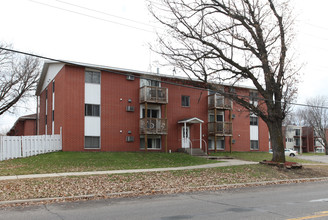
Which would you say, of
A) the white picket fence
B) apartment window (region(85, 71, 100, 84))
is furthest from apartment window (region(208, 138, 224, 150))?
the white picket fence

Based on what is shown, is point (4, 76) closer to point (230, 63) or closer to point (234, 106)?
point (234, 106)

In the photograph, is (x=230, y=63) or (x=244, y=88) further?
(x=244, y=88)

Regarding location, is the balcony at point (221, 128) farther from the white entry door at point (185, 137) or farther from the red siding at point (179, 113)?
the white entry door at point (185, 137)

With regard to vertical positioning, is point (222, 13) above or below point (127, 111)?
above

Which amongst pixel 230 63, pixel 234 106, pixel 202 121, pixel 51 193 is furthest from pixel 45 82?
pixel 51 193

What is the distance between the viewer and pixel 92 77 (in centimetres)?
2620

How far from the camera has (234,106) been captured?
33594 millimetres

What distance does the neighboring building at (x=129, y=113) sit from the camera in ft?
83.4

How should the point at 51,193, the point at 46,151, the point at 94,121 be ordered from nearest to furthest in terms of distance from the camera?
the point at 51,193, the point at 46,151, the point at 94,121

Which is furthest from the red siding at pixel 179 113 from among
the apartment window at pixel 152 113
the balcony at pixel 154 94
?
the balcony at pixel 154 94

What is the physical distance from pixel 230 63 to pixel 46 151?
15.2 m

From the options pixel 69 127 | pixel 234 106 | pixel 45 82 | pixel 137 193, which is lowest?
pixel 137 193

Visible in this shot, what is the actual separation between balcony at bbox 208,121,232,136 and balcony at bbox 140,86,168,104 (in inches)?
221

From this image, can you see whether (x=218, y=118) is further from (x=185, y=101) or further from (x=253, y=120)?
(x=253, y=120)
